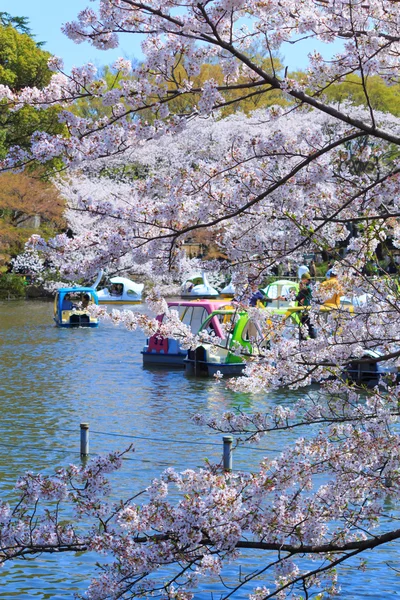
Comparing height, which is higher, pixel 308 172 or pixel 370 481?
pixel 308 172

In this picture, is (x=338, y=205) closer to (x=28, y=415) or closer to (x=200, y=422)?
(x=200, y=422)

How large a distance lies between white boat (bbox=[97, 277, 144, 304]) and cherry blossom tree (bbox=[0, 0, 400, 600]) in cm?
4086

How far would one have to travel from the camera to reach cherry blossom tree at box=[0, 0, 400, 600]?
4.88 meters

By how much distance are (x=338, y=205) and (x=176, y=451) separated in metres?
7.29

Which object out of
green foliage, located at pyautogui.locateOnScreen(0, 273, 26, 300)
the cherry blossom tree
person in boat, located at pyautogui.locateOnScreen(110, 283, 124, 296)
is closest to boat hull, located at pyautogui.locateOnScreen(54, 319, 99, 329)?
person in boat, located at pyautogui.locateOnScreen(110, 283, 124, 296)

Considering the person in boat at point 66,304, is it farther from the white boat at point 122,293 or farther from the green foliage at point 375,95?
the green foliage at point 375,95

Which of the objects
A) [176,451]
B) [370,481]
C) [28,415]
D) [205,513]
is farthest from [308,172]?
[28,415]

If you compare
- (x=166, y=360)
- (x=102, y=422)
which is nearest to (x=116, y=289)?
(x=166, y=360)

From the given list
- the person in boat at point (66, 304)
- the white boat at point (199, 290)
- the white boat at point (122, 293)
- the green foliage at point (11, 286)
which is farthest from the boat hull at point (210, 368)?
the green foliage at point (11, 286)

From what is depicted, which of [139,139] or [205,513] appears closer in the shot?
[205,513]

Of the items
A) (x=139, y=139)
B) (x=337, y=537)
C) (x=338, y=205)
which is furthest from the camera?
(x=338, y=205)

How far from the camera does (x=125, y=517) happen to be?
4.71 metres

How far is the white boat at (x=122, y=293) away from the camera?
47.8 metres

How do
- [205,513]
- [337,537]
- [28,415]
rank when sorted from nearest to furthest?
[205,513] < [337,537] < [28,415]
